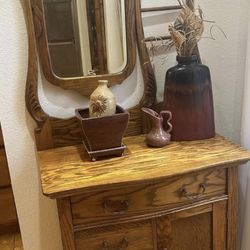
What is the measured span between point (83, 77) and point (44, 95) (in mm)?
166

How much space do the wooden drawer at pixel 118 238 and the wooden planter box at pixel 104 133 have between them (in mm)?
241

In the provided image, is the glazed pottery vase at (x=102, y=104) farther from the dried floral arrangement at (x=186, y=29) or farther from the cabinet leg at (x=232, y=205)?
the cabinet leg at (x=232, y=205)

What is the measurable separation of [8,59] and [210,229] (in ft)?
3.12

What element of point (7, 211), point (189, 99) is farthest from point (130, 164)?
point (7, 211)

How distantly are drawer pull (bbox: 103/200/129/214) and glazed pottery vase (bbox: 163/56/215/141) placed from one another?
358mm

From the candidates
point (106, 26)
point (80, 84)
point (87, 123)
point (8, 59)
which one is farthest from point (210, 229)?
point (8, 59)

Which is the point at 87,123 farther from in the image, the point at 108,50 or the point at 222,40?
the point at 222,40

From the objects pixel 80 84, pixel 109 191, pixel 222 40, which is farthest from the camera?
pixel 222 40

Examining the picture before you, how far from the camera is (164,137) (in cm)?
121

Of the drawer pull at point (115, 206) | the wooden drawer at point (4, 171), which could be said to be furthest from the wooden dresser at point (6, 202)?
the drawer pull at point (115, 206)

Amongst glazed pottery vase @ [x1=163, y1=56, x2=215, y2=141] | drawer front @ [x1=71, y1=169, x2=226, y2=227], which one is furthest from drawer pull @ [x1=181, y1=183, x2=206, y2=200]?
glazed pottery vase @ [x1=163, y1=56, x2=215, y2=141]

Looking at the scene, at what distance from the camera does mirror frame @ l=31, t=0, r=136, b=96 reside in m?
1.16

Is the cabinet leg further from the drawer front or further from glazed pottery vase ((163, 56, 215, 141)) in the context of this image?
glazed pottery vase ((163, 56, 215, 141))

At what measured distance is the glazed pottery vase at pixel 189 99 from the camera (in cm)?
121
